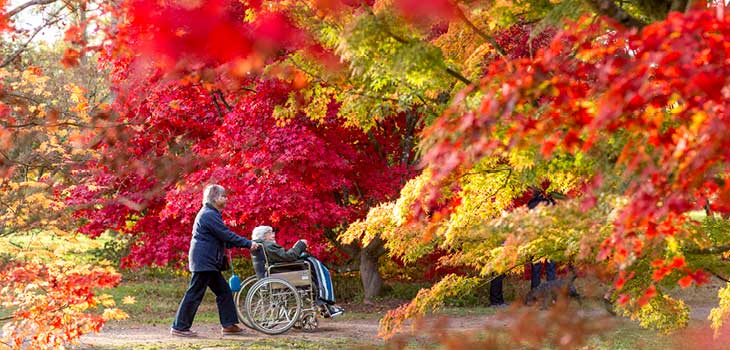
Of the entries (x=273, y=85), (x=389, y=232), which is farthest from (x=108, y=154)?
(x=389, y=232)

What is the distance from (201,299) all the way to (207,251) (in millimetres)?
426

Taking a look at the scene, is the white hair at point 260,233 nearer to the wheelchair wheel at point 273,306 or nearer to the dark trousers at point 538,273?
the wheelchair wheel at point 273,306

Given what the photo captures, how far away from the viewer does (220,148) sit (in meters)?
11.0

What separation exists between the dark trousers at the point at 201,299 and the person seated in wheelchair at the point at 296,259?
52cm

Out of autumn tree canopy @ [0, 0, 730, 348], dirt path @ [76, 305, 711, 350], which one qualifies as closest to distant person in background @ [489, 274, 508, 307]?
autumn tree canopy @ [0, 0, 730, 348]

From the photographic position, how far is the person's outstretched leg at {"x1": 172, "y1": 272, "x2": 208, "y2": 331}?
8.38 m

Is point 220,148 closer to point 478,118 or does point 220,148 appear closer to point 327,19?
point 327,19

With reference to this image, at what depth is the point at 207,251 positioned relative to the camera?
8.38 meters

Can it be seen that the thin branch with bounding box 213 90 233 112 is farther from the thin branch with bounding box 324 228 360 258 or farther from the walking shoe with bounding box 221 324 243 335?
the walking shoe with bounding box 221 324 243 335

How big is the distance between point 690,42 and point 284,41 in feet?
22.6

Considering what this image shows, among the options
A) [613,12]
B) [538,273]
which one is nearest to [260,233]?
[538,273]

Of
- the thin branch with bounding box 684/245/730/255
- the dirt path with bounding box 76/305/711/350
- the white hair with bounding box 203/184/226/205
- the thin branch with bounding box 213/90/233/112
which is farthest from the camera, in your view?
the thin branch with bounding box 213/90/233/112

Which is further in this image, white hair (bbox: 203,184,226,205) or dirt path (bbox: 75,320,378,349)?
white hair (bbox: 203,184,226,205)

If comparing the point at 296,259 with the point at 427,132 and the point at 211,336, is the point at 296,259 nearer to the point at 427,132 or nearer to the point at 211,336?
the point at 211,336
